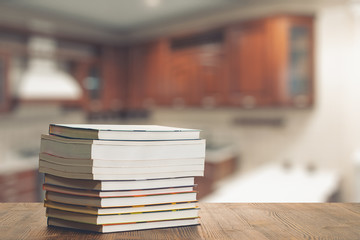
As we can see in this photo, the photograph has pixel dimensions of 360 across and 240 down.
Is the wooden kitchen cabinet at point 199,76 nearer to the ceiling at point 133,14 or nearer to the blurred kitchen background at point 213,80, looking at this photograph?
the blurred kitchen background at point 213,80

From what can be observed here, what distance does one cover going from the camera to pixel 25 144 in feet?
13.1

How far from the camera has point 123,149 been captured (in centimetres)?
57

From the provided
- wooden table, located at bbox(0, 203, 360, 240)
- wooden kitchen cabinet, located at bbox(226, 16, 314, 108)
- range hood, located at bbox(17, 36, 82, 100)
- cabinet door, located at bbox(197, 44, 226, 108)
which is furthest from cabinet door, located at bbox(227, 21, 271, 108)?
wooden table, located at bbox(0, 203, 360, 240)

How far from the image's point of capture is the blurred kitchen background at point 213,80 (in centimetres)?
315

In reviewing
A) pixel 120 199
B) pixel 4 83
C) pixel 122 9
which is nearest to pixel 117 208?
pixel 120 199

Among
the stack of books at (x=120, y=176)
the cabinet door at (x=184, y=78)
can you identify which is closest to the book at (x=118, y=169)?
the stack of books at (x=120, y=176)

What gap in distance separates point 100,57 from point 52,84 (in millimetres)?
856

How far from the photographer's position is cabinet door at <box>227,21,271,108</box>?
10.6ft

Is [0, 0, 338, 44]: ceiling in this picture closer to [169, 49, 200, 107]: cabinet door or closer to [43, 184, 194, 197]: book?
[169, 49, 200, 107]: cabinet door

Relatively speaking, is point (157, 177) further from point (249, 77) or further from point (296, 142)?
point (296, 142)

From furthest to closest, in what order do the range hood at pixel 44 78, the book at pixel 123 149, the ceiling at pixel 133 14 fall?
the range hood at pixel 44 78 < the ceiling at pixel 133 14 < the book at pixel 123 149

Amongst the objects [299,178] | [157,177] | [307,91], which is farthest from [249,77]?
[157,177]

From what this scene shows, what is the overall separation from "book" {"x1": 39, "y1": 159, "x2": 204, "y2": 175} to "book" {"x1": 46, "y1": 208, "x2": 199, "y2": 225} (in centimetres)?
8

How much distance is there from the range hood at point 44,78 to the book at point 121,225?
3277 millimetres
